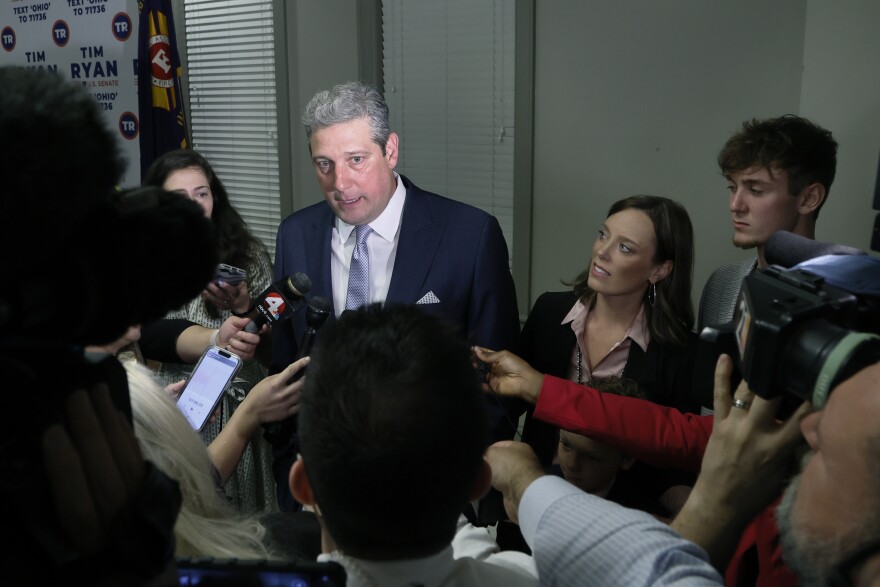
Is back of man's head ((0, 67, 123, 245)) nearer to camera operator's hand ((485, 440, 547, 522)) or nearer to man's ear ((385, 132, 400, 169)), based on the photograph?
camera operator's hand ((485, 440, 547, 522))

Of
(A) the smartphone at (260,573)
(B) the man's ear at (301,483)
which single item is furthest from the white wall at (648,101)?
(A) the smartphone at (260,573)

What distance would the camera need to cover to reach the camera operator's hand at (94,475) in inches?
23.1

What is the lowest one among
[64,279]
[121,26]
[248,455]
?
[248,455]

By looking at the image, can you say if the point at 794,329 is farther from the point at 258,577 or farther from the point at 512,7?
the point at 512,7

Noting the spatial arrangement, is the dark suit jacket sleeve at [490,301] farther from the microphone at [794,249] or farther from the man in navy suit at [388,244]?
the microphone at [794,249]

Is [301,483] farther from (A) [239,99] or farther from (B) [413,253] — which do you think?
(A) [239,99]

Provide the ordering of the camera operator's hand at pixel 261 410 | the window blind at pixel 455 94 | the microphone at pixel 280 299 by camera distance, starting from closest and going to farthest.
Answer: the camera operator's hand at pixel 261 410 → the microphone at pixel 280 299 → the window blind at pixel 455 94

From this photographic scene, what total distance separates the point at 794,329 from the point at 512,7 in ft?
9.94

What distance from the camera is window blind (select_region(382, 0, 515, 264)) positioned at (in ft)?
12.3

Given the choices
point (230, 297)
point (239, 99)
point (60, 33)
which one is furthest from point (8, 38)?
point (230, 297)

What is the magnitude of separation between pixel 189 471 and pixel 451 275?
122 cm

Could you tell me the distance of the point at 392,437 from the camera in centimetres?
79

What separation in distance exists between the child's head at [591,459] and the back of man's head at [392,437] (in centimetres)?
104

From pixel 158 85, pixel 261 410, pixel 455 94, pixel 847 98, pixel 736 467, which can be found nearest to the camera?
pixel 736 467
